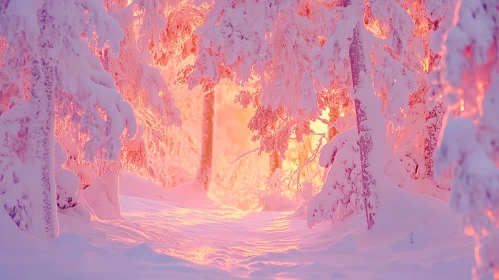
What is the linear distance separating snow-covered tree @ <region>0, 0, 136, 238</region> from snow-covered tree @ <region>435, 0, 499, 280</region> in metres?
5.30

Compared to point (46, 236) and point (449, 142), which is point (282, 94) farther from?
point (449, 142)

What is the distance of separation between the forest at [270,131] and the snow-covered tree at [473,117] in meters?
0.01

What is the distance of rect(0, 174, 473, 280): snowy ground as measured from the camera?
7.49 metres

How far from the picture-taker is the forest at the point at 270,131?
176 inches

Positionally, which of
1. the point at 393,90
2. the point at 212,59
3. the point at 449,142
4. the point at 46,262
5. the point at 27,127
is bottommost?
the point at 46,262

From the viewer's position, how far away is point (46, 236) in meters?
8.36

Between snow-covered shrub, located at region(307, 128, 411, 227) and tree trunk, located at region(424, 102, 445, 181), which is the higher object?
tree trunk, located at region(424, 102, 445, 181)

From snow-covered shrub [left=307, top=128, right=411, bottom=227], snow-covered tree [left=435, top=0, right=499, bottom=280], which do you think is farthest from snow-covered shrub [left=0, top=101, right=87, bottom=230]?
snow-covered tree [left=435, top=0, right=499, bottom=280]

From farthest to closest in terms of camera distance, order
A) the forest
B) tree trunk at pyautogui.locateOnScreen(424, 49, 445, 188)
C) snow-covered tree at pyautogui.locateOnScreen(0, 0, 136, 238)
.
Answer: tree trunk at pyautogui.locateOnScreen(424, 49, 445, 188) < snow-covered tree at pyautogui.locateOnScreen(0, 0, 136, 238) < the forest

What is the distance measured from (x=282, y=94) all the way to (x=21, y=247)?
6.55 metres

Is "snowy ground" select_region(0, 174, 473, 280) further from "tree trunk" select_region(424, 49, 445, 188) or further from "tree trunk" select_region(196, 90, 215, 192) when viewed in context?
"tree trunk" select_region(196, 90, 215, 192)

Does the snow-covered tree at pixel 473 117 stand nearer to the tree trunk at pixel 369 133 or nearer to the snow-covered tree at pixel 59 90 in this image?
the snow-covered tree at pixel 59 90

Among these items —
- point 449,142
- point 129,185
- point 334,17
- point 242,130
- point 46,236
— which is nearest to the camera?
point 449,142

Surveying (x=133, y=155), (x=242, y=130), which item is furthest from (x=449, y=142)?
(x=242, y=130)
